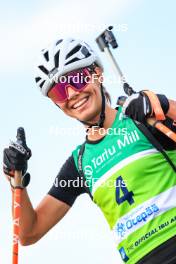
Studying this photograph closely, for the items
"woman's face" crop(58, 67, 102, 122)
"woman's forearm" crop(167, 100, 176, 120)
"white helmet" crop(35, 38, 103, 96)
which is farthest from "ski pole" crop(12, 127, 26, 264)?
"woman's forearm" crop(167, 100, 176, 120)

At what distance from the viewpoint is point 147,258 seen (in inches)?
199

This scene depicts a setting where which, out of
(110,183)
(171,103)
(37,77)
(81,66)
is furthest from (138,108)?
(37,77)

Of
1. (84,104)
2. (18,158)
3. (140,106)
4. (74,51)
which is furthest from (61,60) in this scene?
(140,106)

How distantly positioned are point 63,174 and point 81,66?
134 centimetres

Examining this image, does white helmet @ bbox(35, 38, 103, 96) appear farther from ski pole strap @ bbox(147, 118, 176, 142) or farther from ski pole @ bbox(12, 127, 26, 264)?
ski pole strap @ bbox(147, 118, 176, 142)

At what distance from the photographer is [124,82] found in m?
6.01

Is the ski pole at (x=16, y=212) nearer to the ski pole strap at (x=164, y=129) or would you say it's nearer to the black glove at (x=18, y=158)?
the black glove at (x=18, y=158)

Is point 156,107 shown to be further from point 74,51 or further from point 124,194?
point 74,51

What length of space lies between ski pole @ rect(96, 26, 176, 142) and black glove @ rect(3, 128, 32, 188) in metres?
1.34

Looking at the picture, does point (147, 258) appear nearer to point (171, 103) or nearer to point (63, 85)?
point (171, 103)

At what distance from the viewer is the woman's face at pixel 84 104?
574 cm

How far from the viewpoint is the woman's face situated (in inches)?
226

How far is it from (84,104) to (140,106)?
84cm

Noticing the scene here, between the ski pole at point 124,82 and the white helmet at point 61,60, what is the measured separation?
18 cm
